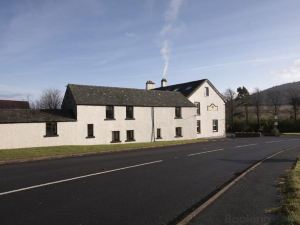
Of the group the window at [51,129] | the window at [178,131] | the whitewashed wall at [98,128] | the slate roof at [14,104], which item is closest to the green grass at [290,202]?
the whitewashed wall at [98,128]

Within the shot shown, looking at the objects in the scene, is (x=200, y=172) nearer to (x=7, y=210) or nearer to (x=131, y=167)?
(x=131, y=167)

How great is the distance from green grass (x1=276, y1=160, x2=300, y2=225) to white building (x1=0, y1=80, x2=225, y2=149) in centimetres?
2506

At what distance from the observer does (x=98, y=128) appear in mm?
37156

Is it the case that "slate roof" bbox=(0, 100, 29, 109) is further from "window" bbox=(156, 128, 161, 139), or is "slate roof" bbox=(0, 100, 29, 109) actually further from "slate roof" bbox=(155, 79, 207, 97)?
"window" bbox=(156, 128, 161, 139)

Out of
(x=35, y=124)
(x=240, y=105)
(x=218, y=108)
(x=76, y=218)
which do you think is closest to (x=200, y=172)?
(x=76, y=218)

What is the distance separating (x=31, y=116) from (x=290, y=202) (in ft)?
92.2

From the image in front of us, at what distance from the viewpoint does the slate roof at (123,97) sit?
37.3 metres

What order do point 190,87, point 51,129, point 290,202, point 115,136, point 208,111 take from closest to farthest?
point 290,202 → point 51,129 → point 115,136 → point 208,111 → point 190,87

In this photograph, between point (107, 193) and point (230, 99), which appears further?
point (230, 99)

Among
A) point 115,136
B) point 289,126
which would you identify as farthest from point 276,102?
point 115,136

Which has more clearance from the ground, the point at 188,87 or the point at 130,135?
the point at 188,87

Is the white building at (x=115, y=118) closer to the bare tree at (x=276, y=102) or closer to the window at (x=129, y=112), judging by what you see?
the window at (x=129, y=112)

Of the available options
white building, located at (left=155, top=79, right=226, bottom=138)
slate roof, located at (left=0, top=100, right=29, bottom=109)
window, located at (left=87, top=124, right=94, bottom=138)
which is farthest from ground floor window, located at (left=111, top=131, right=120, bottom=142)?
slate roof, located at (left=0, top=100, right=29, bottom=109)

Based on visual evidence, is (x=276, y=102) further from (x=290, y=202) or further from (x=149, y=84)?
(x=290, y=202)
